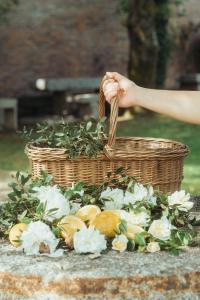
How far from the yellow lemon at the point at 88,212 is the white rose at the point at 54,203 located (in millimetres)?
42

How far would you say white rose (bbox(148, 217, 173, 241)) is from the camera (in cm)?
221

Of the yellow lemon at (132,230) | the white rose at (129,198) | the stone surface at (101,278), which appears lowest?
the stone surface at (101,278)

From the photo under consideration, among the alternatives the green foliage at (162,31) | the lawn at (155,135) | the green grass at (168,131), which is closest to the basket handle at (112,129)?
the lawn at (155,135)

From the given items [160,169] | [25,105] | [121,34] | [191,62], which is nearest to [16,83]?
[25,105]

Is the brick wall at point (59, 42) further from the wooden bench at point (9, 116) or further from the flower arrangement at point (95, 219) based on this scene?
the flower arrangement at point (95, 219)

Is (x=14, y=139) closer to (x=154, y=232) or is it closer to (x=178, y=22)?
(x=178, y=22)

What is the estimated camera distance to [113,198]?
2412 mm

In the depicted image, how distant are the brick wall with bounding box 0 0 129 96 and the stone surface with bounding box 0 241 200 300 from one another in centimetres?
1209

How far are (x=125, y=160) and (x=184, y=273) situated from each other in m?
0.63

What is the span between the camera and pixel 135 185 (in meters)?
2.43

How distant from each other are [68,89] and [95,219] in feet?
37.0

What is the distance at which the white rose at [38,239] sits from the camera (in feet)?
6.98

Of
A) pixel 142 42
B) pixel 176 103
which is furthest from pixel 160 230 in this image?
pixel 142 42

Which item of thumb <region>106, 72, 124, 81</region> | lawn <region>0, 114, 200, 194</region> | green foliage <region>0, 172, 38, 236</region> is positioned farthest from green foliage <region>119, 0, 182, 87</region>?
green foliage <region>0, 172, 38, 236</region>
